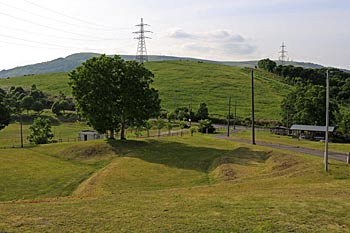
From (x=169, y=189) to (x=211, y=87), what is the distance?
12673 centimetres

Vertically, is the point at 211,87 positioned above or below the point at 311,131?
above

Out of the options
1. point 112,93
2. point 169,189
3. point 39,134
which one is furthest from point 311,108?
point 169,189

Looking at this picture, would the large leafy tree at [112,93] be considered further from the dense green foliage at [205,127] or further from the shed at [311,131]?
the shed at [311,131]

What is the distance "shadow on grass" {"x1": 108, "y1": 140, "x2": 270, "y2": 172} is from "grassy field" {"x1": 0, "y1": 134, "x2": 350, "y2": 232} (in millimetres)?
126

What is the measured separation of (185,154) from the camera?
49.8 m

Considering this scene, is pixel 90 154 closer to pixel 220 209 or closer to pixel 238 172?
pixel 238 172

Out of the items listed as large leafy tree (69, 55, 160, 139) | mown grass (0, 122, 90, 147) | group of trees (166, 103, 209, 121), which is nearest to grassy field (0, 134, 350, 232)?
large leafy tree (69, 55, 160, 139)

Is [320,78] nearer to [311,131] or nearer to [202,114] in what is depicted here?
[202,114]

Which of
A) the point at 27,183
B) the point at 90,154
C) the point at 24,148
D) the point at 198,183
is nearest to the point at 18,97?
the point at 24,148

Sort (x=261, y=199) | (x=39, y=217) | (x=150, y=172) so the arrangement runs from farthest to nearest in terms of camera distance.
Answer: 1. (x=150, y=172)
2. (x=261, y=199)
3. (x=39, y=217)

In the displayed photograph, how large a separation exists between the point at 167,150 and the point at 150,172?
527 inches

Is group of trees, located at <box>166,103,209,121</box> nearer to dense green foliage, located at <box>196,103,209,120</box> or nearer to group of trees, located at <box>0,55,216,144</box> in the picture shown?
dense green foliage, located at <box>196,103,209,120</box>

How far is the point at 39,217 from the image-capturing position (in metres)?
17.8

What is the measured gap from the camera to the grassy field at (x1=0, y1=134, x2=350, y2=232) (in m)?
16.5
